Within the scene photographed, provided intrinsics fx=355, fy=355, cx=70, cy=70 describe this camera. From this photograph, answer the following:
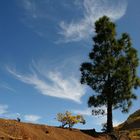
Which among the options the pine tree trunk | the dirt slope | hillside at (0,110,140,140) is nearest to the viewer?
the dirt slope

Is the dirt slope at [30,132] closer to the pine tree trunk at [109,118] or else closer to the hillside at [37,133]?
the hillside at [37,133]

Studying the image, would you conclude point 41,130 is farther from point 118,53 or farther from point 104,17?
point 104,17

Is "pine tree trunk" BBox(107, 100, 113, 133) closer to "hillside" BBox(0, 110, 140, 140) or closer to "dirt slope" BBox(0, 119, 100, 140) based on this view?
"hillside" BBox(0, 110, 140, 140)

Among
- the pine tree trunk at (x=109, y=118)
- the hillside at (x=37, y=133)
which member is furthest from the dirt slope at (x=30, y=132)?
the pine tree trunk at (x=109, y=118)

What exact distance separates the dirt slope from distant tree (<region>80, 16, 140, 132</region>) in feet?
35.4

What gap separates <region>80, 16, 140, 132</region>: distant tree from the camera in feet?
150

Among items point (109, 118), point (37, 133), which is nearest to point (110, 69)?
point (109, 118)

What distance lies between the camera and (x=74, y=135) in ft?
118

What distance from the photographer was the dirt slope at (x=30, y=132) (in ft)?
85.3

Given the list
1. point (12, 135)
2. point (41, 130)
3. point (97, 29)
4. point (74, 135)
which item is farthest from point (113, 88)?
point (12, 135)

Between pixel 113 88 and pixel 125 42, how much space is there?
22.5 ft

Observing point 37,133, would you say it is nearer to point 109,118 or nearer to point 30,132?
point 30,132

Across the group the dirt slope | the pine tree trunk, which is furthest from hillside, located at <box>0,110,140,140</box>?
the pine tree trunk

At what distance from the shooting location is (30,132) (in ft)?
93.3
